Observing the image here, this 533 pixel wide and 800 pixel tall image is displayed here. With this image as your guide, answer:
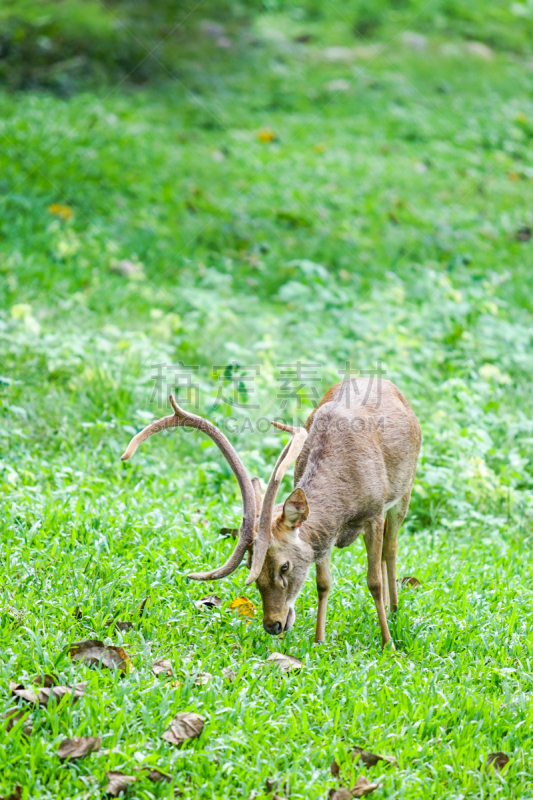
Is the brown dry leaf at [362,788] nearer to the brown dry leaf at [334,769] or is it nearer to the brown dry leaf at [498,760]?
the brown dry leaf at [334,769]

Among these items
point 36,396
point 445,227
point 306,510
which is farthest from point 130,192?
point 306,510

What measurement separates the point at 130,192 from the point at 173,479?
5.75m

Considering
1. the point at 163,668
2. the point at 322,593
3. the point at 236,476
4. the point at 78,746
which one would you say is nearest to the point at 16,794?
the point at 78,746

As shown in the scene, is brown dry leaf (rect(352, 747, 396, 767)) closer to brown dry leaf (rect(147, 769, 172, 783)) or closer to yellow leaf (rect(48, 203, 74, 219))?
brown dry leaf (rect(147, 769, 172, 783))

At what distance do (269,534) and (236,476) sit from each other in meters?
0.29

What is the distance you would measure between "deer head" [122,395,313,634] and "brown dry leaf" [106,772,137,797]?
834 mm

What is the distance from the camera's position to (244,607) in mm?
4238

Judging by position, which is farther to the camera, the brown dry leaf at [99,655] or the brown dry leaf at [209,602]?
the brown dry leaf at [209,602]

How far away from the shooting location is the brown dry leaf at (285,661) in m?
3.81

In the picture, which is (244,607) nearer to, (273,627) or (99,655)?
(273,627)

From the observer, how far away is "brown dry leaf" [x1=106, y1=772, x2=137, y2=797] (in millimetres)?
2941

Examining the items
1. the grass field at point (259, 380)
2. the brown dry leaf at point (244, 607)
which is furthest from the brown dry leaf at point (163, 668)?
the brown dry leaf at point (244, 607)

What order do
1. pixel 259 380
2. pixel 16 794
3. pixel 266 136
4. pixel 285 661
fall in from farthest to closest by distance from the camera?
1. pixel 266 136
2. pixel 259 380
3. pixel 285 661
4. pixel 16 794

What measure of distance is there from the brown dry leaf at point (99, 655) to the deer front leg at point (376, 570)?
1.28 metres
